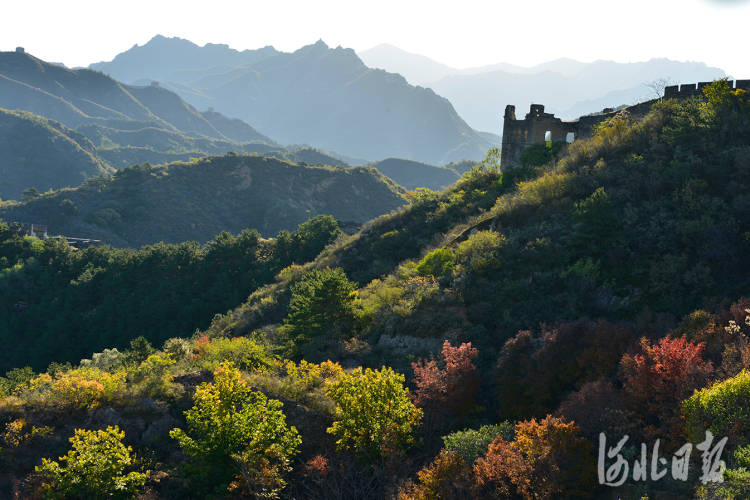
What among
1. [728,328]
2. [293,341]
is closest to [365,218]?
[293,341]

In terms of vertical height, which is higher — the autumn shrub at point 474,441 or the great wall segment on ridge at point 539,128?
the great wall segment on ridge at point 539,128

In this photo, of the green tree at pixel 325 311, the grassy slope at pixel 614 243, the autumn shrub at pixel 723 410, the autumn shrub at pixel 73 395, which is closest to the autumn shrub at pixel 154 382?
the autumn shrub at pixel 73 395

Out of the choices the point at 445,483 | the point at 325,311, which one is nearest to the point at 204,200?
the point at 325,311

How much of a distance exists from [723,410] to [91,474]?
39.9 ft

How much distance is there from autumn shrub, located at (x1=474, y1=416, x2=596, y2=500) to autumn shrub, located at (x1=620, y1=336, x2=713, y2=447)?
4.83ft

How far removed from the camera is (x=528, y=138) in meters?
33.0

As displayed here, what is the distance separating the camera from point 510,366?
1265 cm

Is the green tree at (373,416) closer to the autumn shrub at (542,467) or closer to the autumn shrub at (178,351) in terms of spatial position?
the autumn shrub at (542,467)

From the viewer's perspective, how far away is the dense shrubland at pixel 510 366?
8.79 m

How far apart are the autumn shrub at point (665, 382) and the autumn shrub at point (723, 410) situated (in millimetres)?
412

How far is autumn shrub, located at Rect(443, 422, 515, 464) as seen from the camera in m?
9.59

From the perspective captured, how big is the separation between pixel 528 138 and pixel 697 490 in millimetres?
29311

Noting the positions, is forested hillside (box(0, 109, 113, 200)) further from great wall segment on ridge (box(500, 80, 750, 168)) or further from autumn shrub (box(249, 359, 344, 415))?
autumn shrub (box(249, 359, 344, 415))

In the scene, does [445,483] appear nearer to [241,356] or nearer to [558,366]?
[558,366]
